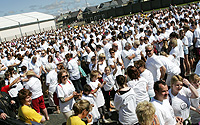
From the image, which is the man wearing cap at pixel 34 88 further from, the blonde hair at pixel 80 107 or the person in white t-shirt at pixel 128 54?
the person in white t-shirt at pixel 128 54

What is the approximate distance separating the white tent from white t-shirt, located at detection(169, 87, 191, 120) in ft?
152

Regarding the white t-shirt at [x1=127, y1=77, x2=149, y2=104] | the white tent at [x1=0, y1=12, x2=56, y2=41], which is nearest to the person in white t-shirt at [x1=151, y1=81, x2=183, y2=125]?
the white t-shirt at [x1=127, y1=77, x2=149, y2=104]

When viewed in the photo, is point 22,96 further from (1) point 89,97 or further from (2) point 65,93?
(1) point 89,97

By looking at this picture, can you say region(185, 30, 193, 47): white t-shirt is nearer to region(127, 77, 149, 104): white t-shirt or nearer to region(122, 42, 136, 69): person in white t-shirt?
region(122, 42, 136, 69): person in white t-shirt

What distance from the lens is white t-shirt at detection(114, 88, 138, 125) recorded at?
3.53 metres

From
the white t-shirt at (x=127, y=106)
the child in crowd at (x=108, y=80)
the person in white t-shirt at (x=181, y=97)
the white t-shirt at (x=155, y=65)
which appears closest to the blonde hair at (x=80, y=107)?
the white t-shirt at (x=127, y=106)

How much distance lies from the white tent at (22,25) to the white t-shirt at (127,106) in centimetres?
4564

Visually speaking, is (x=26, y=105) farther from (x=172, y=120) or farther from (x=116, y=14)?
(x=116, y=14)

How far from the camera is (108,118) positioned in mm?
5570

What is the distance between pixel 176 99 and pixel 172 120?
596 millimetres

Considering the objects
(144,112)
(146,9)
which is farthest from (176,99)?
(146,9)

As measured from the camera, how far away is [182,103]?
11.2 feet

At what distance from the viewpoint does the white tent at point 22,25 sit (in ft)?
158

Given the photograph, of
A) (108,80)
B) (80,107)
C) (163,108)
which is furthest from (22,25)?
(163,108)
